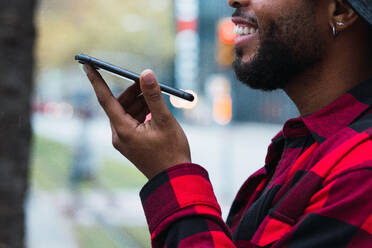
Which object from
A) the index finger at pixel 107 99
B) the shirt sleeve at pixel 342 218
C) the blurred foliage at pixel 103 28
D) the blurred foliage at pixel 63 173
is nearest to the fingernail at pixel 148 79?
the index finger at pixel 107 99

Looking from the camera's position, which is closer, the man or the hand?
the man

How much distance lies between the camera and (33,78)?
3.44m

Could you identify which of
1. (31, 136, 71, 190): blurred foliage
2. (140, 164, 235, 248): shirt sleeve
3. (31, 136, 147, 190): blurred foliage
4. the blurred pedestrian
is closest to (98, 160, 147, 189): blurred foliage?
(31, 136, 147, 190): blurred foliage

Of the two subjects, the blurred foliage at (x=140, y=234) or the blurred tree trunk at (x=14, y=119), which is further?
the blurred foliage at (x=140, y=234)

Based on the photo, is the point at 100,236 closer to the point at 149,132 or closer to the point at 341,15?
the point at 149,132

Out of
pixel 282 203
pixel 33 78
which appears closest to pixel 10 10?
pixel 33 78

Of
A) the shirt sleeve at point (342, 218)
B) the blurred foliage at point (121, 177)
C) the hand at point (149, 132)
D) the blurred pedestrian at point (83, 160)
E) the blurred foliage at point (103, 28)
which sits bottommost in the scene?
the blurred foliage at point (121, 177)

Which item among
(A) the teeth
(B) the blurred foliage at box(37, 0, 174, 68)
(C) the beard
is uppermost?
(B) the blurred foliage at box(37, 0, 174, 68)

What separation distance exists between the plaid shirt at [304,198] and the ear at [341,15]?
0.59ft

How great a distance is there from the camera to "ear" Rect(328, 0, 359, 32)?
1.43 meters

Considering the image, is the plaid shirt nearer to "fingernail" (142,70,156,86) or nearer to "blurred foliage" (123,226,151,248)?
"fingernail" (142,70,156,86)

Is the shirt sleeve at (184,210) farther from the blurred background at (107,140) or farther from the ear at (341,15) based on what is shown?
the ear at (341,15)

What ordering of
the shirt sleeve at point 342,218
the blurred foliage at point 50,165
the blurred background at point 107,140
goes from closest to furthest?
the shirt sleeve at point 342,218 → the blurred background at point 107,140 → the blurred foliage at point 50,165

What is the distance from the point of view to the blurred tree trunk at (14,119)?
3.07 meters
